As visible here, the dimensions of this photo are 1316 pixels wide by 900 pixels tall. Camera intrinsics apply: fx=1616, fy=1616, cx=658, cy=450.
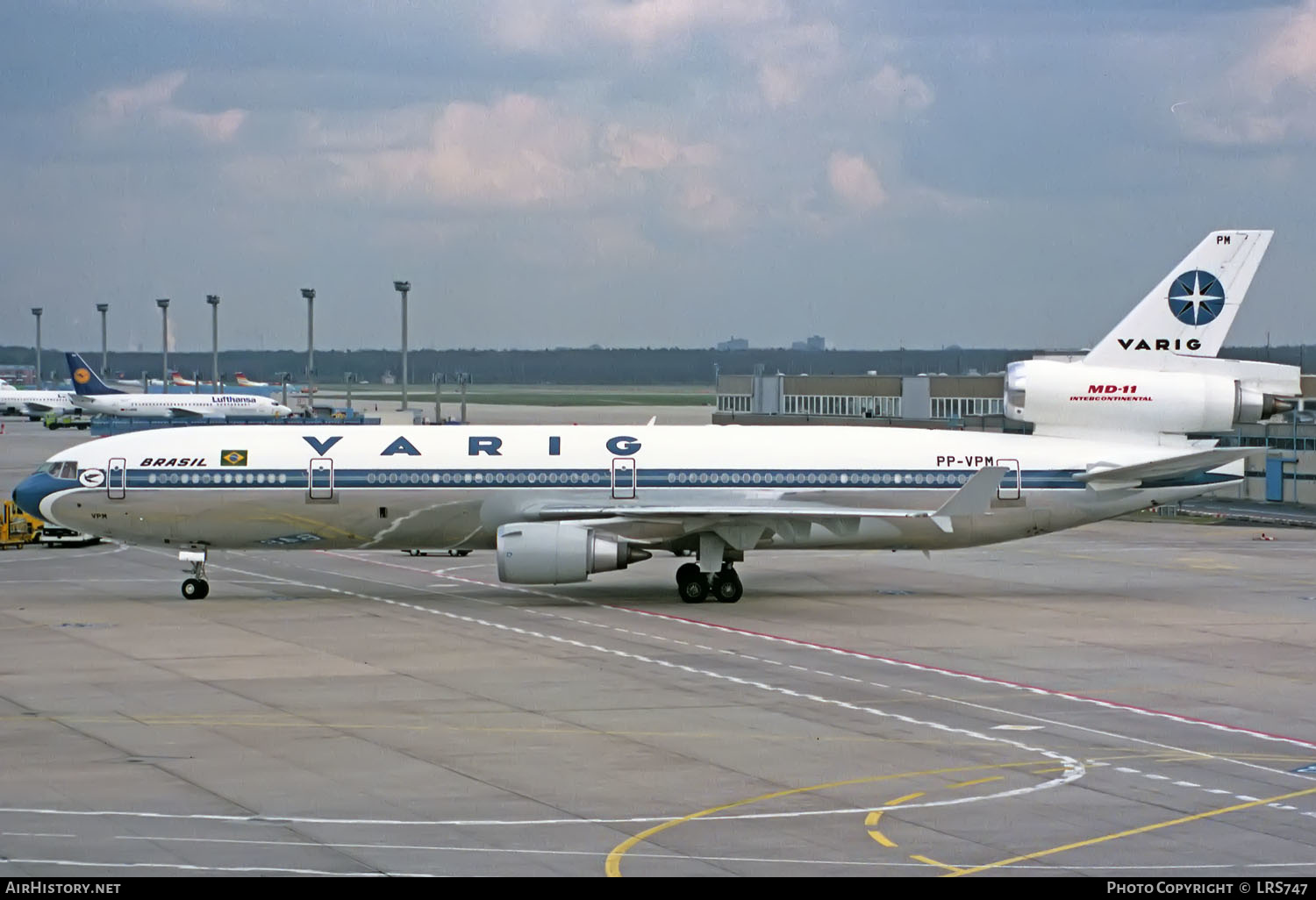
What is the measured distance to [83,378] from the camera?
16000 cm

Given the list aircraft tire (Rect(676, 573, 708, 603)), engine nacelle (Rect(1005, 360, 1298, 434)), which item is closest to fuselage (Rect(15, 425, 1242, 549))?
engine nacelle (Rect(1005, 360, 1298, 434))

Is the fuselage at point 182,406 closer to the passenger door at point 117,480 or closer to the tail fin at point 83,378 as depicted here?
the tail fin at point 83,378

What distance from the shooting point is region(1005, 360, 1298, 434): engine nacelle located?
147ft

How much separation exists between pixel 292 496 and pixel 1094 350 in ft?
74.9

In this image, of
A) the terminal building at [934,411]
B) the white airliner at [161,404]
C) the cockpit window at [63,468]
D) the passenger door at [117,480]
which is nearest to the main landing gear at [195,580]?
the passenger door at [117,480]

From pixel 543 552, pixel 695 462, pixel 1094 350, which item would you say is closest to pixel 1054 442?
pixel 1094 350

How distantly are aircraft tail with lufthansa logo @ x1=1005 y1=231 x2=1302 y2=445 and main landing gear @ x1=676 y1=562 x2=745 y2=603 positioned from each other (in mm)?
10083

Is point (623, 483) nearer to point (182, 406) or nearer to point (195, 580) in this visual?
point (195, 580)

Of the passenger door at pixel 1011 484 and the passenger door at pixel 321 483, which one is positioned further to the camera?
the passenger door at pixel 1011 484

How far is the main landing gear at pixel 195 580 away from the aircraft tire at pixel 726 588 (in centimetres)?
1425

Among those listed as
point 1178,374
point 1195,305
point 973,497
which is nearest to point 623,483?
point 973,497

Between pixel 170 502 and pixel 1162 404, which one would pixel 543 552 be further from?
pixel 1162 404

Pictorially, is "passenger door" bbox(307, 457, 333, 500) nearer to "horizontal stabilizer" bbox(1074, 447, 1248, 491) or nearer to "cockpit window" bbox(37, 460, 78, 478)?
"cockpit window" bbox(37, 460, 78, 478)

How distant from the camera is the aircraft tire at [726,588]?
44.3 metres
